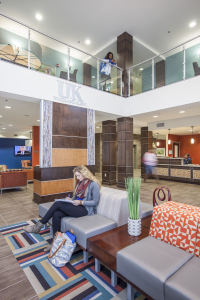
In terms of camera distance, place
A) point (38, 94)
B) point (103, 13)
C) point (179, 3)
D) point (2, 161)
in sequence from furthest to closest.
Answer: point (2, 161) → point (103, 13) → point (179, 3) → point (38, 94)

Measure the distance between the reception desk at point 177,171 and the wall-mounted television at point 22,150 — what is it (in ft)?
36.4

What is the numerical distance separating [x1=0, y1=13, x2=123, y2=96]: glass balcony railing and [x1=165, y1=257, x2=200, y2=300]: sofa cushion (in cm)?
517

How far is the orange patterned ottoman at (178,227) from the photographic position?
1752 mm

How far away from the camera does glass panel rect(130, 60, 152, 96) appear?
627 centimetres

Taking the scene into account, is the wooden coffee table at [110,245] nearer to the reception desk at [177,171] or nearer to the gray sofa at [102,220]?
the gray sofa at [102,220]

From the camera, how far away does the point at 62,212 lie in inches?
108

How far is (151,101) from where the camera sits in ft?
20.2

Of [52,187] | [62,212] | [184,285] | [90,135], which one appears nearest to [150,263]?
[184,285]

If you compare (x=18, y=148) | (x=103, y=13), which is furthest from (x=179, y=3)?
(x=18, y=148)

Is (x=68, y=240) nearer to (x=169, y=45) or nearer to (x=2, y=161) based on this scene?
(x=169, y=45)

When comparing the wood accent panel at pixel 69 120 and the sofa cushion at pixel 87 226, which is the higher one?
the wood accent panel at pixel 69 120

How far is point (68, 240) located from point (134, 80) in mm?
6369

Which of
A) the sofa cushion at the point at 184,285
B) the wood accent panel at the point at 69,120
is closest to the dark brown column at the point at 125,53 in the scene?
the wood accent panel at the point at 69,120

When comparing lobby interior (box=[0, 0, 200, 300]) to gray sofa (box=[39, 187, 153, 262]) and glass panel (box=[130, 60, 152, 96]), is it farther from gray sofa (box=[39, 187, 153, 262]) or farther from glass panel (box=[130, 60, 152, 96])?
gray sofa (box=[39, 187, 153, 262])
